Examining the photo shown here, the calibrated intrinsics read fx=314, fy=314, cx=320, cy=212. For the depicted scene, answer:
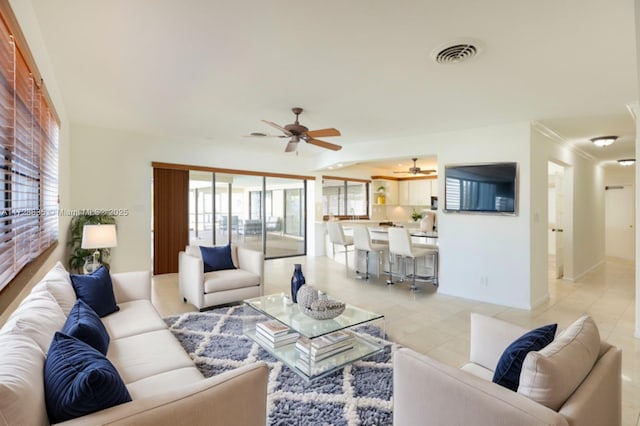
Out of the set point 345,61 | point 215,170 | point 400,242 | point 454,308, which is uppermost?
point 345,61

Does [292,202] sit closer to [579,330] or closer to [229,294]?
[229,294]

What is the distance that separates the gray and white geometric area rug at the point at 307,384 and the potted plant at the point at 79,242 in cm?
247

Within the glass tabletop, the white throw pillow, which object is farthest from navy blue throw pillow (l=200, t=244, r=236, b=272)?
the white throw pillow

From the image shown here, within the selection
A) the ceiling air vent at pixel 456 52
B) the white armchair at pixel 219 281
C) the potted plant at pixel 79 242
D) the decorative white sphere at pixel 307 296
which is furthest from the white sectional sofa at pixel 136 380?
the potted plant at pixel 79 242

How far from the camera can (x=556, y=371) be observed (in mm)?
1110

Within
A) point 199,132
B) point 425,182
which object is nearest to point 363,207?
point 425,182

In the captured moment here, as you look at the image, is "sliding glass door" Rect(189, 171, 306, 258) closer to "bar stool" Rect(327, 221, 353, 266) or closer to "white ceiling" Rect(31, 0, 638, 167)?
"bar stool" Rect(327, 221, 353, 266)

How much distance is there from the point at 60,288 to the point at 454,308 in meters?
4.07

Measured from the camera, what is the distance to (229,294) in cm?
383

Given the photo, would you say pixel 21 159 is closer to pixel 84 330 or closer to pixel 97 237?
pixel 84 330

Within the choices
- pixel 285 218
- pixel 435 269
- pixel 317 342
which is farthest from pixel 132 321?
pixel 285 218

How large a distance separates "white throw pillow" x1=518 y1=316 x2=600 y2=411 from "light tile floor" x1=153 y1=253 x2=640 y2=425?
139 cm

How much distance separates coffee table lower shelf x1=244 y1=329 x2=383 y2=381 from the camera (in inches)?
90.3

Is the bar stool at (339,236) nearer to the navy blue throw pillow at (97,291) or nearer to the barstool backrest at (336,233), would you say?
the barstool backrest at (336,233)
